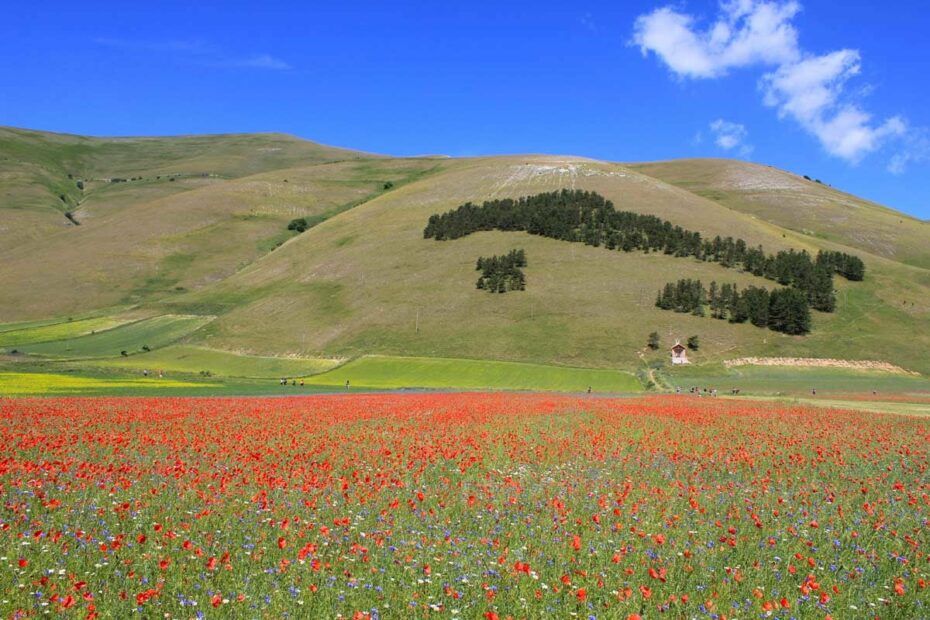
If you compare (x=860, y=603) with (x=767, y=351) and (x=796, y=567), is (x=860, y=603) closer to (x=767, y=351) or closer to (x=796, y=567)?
(x=796, y=567)

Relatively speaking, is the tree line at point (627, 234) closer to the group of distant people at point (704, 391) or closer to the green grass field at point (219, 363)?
the group of distant people at point (704, 391)

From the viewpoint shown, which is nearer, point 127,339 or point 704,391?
point 704,391

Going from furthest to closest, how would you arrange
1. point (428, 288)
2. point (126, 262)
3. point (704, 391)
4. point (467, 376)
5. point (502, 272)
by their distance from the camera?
point (126, 262)
point (428, 288)
point (502, 272)
point (467, 376)
point (704, 391)

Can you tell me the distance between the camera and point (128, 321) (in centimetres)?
13412

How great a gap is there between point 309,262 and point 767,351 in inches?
3973

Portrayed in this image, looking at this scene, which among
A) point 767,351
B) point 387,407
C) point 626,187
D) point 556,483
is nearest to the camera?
point 556,483

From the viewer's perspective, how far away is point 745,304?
109 meters

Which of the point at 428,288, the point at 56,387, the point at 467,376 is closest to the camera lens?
the point at 56,387

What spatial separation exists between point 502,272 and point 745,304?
44042 mm

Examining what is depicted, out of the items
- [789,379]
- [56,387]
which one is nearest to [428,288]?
[789,379]

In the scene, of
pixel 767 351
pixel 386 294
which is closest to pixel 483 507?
pixel 767 351

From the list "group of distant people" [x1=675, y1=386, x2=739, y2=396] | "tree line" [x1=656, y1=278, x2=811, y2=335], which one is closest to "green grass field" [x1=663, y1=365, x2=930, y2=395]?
"group of distant people" [x1=675, y1=386, x2=739, y2=396]

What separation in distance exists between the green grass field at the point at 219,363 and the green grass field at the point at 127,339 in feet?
20.6

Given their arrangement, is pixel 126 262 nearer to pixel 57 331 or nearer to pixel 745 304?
pixel 57 331
